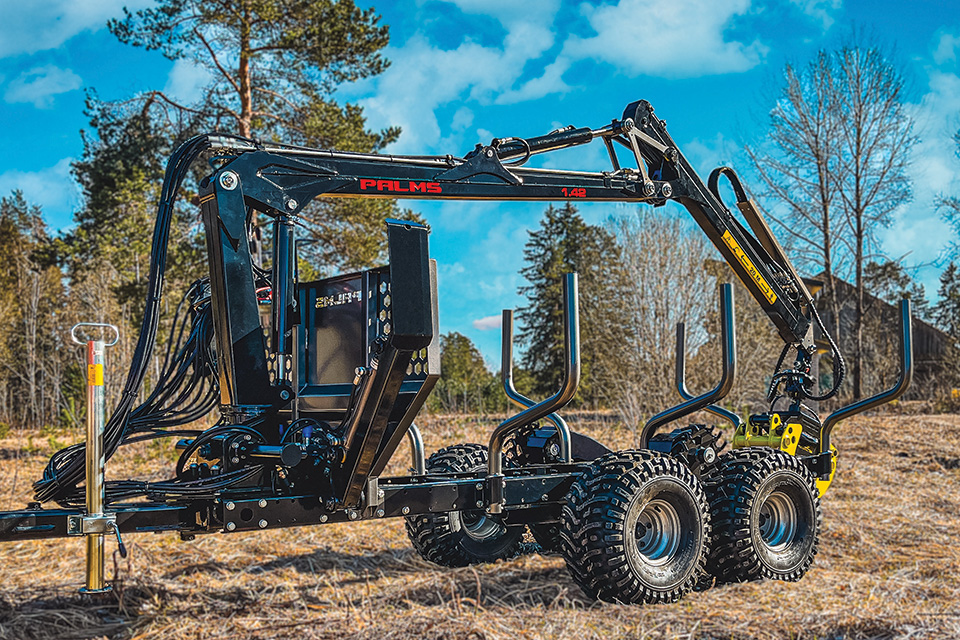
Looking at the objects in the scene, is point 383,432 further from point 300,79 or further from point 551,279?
point 551,279

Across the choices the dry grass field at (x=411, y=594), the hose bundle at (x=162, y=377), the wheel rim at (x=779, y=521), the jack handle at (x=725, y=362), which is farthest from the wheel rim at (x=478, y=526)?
the hose bundle at (x=162, y=377)

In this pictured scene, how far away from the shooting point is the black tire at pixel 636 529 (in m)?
4.69

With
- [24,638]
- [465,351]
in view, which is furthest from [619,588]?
[465,351]

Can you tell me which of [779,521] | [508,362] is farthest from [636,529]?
[508,362]

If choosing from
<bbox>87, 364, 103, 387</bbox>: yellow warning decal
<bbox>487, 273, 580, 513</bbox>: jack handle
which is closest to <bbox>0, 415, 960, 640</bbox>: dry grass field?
<bbox>487, 273, 580, 513</bbox>: jack handle

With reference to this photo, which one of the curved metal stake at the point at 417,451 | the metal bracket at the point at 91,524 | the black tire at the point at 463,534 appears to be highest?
the curved metal stake at the point at 417,451

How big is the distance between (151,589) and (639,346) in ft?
49.8

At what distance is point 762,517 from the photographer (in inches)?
225

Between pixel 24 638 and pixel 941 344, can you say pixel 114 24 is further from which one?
pixel 941 344

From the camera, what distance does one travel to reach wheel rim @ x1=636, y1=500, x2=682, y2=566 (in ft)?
16.6

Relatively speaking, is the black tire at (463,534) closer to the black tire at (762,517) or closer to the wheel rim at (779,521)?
the black tire at (762,517)

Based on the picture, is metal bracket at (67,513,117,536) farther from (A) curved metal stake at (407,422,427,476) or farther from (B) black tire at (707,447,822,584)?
(B) black tire at (707,447,822,584)

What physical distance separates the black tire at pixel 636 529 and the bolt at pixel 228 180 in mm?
2498

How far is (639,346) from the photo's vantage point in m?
19.4
